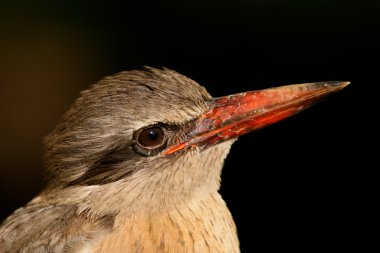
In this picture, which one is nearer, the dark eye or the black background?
the dark eye

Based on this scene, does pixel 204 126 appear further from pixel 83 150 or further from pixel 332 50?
pixel 332 50

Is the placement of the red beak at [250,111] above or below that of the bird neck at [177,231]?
above

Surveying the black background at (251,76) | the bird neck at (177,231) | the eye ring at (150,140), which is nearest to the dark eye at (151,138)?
the eye ring at (150,140)

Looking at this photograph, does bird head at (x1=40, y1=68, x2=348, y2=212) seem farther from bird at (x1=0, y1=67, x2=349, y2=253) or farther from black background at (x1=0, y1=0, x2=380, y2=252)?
black background at (x1=0, y1=0, x2=380, y2=252)

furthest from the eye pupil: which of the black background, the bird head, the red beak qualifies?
the black background

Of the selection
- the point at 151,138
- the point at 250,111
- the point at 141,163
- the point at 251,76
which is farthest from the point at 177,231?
the point at 251,76

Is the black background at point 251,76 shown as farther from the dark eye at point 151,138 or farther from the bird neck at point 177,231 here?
the dark eye at point 151,138

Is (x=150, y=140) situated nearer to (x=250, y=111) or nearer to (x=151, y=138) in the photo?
(x=151, y=138)

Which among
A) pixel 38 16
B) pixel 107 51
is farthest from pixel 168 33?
pixel 38 16
